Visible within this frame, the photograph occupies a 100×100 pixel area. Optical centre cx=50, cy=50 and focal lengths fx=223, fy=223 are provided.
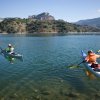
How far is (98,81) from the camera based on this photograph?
2656 cm

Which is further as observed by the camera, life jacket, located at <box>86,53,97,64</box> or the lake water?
life jacket, located at <box>86,53,97,64</box>

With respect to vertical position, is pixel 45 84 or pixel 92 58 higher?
pixel 92 58

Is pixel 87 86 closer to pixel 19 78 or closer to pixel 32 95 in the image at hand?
pixel 32 95

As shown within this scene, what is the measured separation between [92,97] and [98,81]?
4.89m

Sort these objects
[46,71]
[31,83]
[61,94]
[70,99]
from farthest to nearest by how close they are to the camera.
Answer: [46,71], [31,83], [61,94], [70,99]

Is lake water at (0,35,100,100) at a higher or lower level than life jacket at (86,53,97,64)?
lower

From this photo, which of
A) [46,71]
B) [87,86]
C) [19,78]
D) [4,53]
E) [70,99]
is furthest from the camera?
[4,53]

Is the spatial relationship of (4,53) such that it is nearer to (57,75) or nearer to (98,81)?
(57,75)

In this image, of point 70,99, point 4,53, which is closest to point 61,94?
point 70,99

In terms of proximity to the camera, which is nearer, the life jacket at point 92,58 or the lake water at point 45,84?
the lake water at point 45,84

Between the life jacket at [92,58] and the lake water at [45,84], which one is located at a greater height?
the life jacket at [92,58]

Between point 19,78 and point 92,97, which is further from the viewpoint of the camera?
point 19,78

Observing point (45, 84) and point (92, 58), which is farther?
point (92, 58)

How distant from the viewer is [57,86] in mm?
25609
